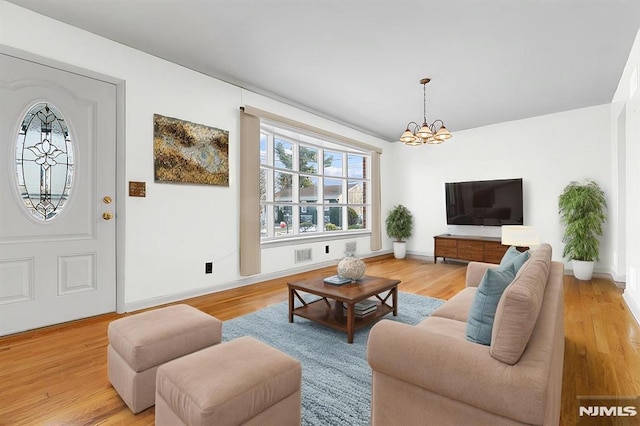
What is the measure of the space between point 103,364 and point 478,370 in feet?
7.86

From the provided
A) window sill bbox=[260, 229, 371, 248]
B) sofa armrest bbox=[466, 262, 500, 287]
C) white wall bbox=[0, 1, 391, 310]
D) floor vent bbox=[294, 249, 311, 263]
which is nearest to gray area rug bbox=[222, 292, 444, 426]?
sofa armrest bbox=[466, 262, 500, 287]

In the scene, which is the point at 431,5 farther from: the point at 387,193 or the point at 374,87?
the point at 387,193

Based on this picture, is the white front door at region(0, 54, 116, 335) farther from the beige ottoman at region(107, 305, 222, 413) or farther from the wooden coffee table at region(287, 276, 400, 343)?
the wooden coffee table at region(287, 276, 400, 343)

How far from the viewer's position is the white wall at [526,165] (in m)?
4.89

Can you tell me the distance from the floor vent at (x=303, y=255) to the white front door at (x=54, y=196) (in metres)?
2.61

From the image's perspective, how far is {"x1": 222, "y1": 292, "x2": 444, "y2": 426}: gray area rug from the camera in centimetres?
165

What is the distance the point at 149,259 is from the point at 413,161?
18.5ft

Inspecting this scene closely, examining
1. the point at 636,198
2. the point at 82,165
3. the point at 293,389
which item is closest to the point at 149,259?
the point at 82,165

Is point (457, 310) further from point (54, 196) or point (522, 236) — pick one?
point (54, 196)

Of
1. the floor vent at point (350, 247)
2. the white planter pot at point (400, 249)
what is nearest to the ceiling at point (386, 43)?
the floor vent at point (350, 247)

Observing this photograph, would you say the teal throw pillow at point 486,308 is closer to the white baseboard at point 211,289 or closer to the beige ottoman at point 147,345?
the beige ottoman at point 147,345

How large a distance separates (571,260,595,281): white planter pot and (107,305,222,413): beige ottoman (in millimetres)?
5304

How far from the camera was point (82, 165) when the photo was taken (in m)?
2.93

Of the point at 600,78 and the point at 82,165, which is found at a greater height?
the point at 600,78
